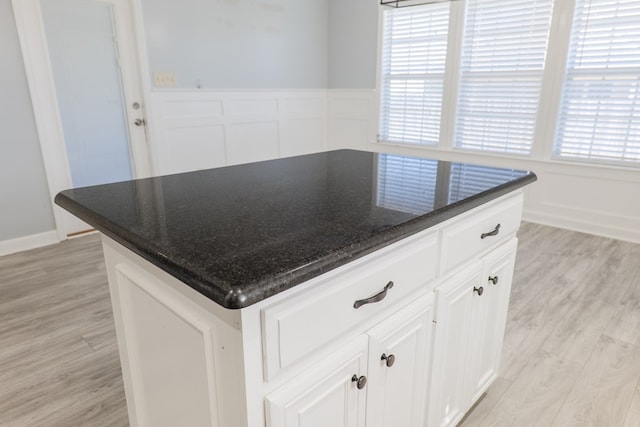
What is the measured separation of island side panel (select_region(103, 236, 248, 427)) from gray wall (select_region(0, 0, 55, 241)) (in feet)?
8.92

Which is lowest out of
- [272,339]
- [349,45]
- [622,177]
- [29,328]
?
[29,328]

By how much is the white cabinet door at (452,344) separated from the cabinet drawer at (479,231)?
2.5 inches

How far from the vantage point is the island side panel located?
738 mm

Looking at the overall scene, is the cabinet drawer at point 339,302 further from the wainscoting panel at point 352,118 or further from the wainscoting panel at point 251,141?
the wainscoting panel at point 352,118

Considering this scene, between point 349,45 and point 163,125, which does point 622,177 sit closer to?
point 349,45

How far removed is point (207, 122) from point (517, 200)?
3.44 metres

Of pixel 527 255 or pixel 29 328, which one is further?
pixel 527 255

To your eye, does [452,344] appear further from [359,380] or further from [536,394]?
[536,394]

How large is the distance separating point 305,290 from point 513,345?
5.81ft

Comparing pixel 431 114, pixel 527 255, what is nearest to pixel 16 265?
pixel 527 255

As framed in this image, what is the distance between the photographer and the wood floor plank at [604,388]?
63.5 inches

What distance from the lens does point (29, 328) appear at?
2.21 metres

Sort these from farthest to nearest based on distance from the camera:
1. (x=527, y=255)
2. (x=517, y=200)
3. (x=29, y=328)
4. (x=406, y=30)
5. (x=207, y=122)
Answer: (x=406, y=30) < (x=207, y=122) < (x=527, y=255) < (x=29, y=328) < (x=517, y=200)

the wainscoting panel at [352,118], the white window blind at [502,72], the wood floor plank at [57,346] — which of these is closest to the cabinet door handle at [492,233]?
the wood floor plank at [57,346]
